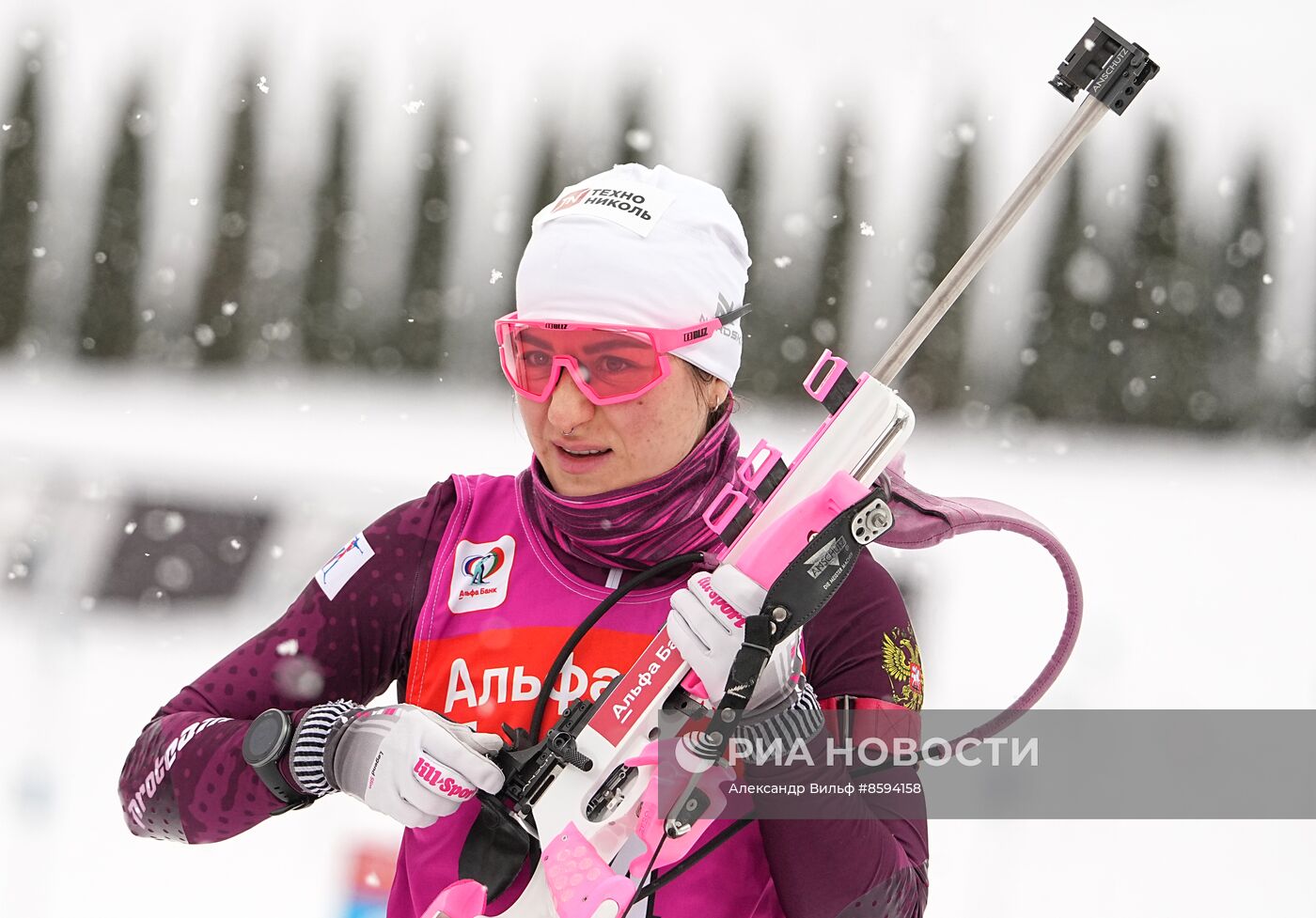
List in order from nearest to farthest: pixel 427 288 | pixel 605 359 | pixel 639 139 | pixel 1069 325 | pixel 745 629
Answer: pixel 745 629 → pixel 605 359 → pixel 1069 325 → pixel 639 139 → pixel 427 288

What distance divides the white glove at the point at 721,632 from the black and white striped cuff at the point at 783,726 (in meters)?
0.02

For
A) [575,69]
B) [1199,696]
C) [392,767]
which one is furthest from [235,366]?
[392,767]

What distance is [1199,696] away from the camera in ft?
18.0

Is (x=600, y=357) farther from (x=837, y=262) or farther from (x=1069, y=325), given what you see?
(x=1069, y=325)

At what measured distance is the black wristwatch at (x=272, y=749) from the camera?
1.64 metres

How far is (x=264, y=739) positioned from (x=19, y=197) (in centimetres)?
1320

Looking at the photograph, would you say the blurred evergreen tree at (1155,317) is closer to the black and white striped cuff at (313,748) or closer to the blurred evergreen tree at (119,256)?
the blurred evergreen tree at (119,256)

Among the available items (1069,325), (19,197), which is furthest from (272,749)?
(19,197)

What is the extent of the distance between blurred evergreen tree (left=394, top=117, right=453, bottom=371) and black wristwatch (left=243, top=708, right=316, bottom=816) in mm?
10672

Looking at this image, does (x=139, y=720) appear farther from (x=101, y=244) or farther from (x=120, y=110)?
(x=120, y=110)

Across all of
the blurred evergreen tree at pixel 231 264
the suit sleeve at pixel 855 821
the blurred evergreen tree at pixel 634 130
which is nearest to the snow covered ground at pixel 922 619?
the suit sleeve at pixel 855 821

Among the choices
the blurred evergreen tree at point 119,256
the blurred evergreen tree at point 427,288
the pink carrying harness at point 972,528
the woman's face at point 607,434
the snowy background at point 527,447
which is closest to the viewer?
the woman's face at point 607,434

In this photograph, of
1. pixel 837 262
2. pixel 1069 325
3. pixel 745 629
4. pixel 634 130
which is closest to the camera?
pixel 745 629

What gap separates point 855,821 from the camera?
61.0 inches
